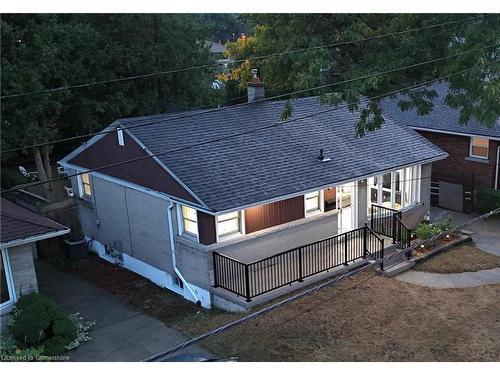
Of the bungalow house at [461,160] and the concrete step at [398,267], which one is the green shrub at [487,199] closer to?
the bungalow house at [461,160]

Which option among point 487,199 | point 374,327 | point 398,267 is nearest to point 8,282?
point 374,327

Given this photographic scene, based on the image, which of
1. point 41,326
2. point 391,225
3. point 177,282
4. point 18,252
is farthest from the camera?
point 391,225

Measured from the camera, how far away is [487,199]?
21.1 meters

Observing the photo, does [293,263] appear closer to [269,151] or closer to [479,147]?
[269,151]

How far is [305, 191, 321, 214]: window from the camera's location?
16136mm

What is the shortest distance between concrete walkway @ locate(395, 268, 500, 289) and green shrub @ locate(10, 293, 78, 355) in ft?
28.2

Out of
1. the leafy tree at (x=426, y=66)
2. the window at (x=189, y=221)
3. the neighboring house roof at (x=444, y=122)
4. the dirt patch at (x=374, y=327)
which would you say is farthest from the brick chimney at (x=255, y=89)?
the dirt patch at (x=374, y=327)

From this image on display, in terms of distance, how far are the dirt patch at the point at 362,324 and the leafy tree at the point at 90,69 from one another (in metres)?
7.63

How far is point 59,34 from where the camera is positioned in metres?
19.4

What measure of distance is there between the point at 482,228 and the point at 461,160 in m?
3.62

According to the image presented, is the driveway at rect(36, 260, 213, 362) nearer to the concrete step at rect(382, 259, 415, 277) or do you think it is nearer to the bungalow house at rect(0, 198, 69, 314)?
the bungalow house at rect(0, 198, 69, 314)

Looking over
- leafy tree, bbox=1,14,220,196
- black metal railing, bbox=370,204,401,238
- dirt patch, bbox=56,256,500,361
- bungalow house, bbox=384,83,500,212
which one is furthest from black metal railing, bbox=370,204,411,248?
leafy tree, bbox=1,14,220,196

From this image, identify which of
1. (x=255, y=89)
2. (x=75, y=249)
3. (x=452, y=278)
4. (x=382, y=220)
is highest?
(x=255, y=89)

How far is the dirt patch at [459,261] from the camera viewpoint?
627 inches
